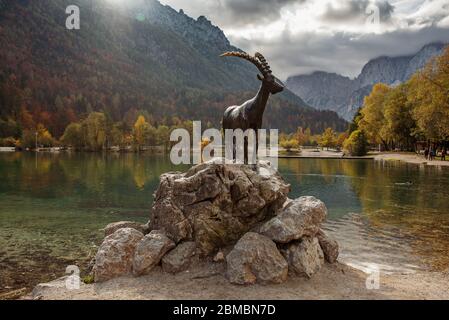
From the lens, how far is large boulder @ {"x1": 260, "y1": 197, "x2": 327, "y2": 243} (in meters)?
12.6

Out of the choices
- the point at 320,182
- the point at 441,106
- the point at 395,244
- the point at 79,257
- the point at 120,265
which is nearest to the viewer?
the point at 120,265

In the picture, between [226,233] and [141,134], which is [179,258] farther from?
[141,134]

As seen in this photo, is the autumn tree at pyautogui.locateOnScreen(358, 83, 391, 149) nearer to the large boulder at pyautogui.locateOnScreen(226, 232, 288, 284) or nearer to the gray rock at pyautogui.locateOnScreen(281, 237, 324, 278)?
the gray rock at pyautogui.locateOnScreen(281, 237, 324, 278)

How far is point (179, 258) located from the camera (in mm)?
12562

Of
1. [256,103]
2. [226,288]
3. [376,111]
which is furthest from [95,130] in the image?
[226,288]

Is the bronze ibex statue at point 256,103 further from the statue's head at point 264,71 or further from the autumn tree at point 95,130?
the autumn tree at point 95,130

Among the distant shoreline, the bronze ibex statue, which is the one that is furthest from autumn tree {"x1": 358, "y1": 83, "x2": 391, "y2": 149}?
the bronze ibex statue

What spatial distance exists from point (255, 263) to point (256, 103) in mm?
6546

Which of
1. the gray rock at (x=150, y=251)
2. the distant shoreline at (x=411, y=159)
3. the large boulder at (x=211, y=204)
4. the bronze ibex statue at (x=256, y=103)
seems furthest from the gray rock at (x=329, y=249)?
the distant shoreline at (x=411, y=159)

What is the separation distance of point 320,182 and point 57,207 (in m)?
31.3

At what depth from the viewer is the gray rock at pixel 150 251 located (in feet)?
40.5

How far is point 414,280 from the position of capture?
1341 centimetres
